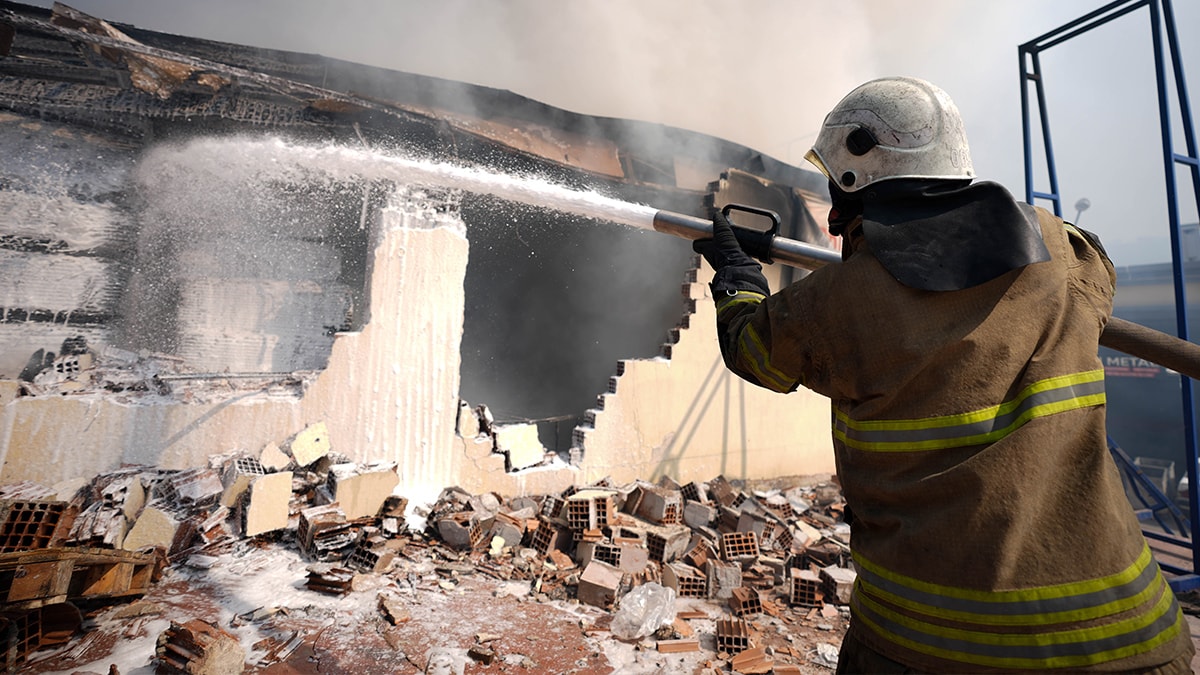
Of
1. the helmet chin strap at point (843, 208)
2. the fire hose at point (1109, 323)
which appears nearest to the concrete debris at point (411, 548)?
the fire hose at point (1109, 323)

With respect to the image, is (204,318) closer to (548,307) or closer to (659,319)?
(548,307)

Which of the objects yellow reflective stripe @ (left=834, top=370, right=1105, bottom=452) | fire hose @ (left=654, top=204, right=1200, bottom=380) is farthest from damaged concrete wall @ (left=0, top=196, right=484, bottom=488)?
yellow reflective stripe @ (left=834, top=370, right=1105, bottom=452)

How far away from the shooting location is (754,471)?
8633 millimetres

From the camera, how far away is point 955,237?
1349mm

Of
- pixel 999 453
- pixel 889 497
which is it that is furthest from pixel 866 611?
pixel 999 453

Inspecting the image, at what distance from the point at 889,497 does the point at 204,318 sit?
11781 mm

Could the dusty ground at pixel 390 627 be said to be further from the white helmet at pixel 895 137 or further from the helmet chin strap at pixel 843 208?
the white helmet at pixel 895 137

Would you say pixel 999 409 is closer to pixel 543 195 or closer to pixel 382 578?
pixel 543 195

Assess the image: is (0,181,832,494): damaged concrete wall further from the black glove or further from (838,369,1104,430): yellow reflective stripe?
(838,369,1104,430): yellow reflective stripe

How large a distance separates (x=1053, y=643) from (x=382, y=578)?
15.3 ft

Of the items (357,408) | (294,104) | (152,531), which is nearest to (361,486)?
(357,408)

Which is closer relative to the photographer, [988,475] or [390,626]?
[988,475]

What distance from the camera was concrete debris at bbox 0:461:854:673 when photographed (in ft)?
12.4

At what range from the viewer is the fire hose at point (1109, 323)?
6.61 ft
